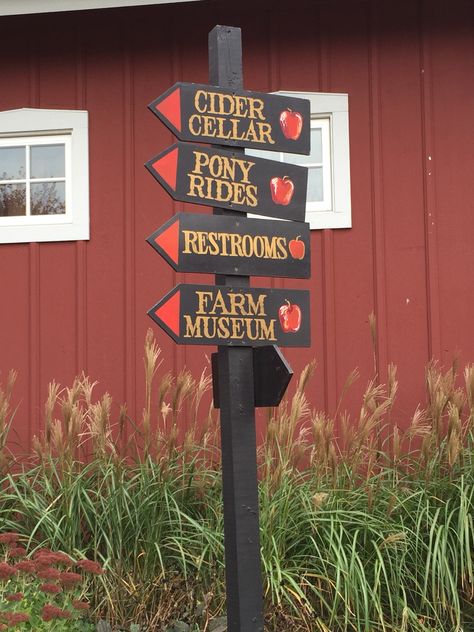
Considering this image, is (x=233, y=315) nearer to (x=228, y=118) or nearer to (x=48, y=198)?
(x=228, y=118)

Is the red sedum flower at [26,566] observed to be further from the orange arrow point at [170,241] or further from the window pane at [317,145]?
the window pane at [317,145]

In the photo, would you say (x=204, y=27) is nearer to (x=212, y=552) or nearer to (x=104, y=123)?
(x=104, y=123)

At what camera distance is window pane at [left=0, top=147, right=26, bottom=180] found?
647 cm

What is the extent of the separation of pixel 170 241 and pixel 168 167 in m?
0.29

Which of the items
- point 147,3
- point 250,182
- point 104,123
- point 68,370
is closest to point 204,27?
point 147,3

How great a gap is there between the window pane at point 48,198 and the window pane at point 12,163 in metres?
0.16

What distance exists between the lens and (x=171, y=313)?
138 inches

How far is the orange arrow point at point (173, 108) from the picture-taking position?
358 centimetres

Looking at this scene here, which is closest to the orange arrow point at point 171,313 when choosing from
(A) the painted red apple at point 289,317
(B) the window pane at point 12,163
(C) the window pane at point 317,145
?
(A) the painted red apple at point 289,317

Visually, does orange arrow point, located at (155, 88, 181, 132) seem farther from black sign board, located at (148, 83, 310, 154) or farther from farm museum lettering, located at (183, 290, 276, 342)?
farm museum lettering, located at (183, 290, 276, 342)

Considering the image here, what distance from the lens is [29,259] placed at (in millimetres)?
6332

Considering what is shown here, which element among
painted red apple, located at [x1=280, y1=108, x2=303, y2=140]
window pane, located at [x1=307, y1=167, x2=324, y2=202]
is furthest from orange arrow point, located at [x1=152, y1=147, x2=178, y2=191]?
window pane, located at [x1=307, y1=167, x2=324, y2=202]

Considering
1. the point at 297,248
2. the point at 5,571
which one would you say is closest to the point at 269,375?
the point at 297,248

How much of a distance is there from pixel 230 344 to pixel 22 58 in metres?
3.76
